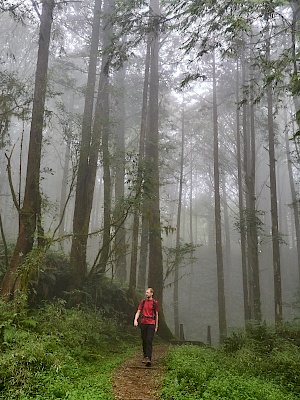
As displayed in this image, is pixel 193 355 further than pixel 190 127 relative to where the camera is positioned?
No

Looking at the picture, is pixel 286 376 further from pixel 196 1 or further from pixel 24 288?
pixel 196 1

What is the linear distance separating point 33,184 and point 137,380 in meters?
5.87

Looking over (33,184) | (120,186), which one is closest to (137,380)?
(33,184)

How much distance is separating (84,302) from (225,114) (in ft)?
64.0

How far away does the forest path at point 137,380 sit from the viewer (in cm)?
517

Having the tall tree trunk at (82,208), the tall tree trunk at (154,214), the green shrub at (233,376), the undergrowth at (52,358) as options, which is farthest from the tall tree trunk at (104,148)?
the green shrub at (233,376)

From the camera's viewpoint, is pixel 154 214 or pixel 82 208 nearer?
pixel 82 208

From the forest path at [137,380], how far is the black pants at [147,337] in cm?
29

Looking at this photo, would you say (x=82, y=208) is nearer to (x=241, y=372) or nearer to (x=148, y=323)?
(x=148, y=323)

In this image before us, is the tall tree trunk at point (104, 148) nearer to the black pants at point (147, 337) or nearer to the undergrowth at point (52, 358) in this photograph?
the undergrowth at point (52, 358)

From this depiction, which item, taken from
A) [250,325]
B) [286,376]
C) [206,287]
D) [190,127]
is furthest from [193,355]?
[206,287]

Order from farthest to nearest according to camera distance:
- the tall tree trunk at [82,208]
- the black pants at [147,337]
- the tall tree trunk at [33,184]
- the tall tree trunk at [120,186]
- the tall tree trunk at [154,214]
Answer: the tall tree trunk at [154,214] → the tall tree trunk at [120,186] → the tall tree trunk at [82,208] → the tall tree trunk at [33,184] → the black pants at [147,337]

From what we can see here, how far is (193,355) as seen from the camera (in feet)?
25.9

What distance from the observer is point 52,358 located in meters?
5.43
